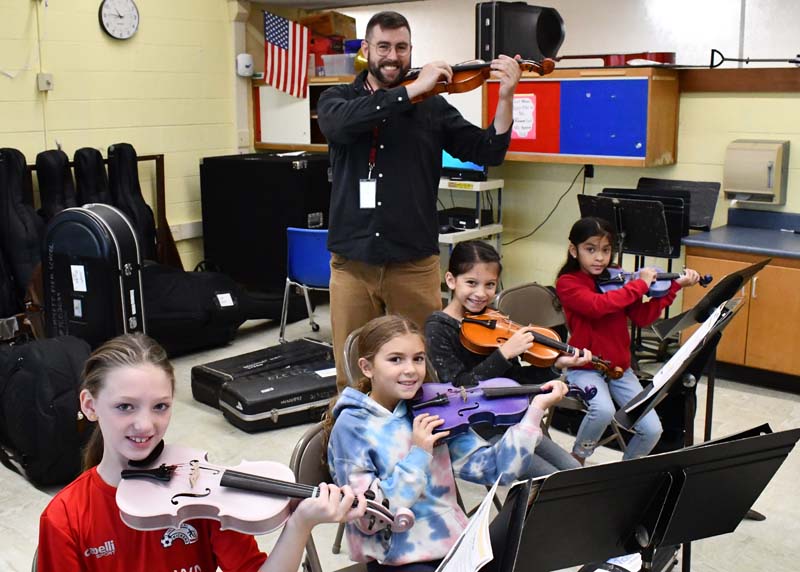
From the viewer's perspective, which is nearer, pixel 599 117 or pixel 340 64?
pixel 599 117

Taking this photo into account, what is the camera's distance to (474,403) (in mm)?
2064

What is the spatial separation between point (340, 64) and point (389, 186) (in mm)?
2933

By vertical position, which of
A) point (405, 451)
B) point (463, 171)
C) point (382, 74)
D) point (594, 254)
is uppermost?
point (382, 74)

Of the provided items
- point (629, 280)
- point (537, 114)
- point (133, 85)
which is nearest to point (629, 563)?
point (629, 280)

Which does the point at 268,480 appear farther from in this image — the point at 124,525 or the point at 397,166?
the point at 397,166

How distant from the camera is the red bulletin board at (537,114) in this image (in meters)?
4.89

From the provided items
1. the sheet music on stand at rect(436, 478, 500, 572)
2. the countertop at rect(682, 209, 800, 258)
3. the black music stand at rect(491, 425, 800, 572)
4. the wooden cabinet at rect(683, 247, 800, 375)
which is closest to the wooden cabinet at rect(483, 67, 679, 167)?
Answer: the countertop at rect(682, 209, 800, 258)

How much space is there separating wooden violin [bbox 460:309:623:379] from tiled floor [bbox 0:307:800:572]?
73cm

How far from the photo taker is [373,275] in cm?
315

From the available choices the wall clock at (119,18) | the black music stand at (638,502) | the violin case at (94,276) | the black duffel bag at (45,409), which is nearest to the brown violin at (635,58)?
the violin case at (94,276)

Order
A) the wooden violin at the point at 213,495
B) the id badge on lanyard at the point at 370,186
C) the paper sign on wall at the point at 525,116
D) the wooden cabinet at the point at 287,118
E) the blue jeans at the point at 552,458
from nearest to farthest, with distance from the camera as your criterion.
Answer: the wooden violin at the point at 213,495 < the blue jeans at the point at 552,458 < the id badge on lanyard at the point at 370,186 < the paper sign on wall at the point at 525,116 < the wooden cabinet at the point at 287,118

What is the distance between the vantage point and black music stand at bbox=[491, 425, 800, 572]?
4.52 ft

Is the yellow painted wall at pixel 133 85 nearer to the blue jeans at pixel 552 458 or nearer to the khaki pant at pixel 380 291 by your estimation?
the khaki pant at pixel 380 291

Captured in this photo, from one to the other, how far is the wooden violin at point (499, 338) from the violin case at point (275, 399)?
1.31 metres
